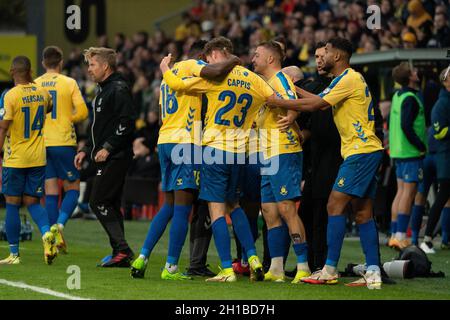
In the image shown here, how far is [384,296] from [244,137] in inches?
78.7

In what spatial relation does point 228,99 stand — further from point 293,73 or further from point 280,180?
point 293,73

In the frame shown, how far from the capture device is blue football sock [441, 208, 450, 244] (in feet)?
47.1

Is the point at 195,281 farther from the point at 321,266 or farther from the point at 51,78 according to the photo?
the point at 51,78

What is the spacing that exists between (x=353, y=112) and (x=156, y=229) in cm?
218

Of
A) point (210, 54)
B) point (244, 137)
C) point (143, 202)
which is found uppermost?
point (210, 54)

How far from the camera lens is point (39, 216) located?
12.1m

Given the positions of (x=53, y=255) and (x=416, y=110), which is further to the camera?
(x=416, y=110)

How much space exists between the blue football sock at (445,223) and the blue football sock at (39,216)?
205 inches

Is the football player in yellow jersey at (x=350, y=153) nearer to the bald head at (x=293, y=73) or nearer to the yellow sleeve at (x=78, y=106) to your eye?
the bald head at (x=293, y=73)

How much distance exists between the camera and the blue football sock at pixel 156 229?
10.4 m

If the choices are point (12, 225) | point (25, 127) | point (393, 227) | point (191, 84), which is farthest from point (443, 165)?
point (12, 225)

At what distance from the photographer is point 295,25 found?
22.6m
